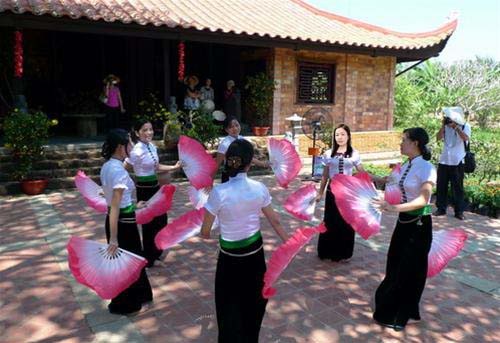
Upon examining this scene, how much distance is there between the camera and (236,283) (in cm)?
276

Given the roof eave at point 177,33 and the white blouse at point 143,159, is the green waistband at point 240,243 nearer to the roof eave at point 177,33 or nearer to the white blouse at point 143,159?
the white blouse at point 143,159

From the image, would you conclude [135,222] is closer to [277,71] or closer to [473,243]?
[473,243]

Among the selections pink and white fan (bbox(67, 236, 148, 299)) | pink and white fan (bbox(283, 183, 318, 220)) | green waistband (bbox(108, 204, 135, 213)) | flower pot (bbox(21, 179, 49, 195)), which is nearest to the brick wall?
flower pot (bbox(21, 179, 49, 195))

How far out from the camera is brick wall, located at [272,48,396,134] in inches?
504

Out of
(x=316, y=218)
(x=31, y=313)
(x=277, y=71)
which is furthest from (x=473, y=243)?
(x=277, y=71)

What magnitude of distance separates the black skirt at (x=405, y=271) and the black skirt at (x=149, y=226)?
2.31m

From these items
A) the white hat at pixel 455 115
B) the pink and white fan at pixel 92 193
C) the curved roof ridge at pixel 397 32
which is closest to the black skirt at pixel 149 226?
the pink and white fan at pixel 92 193

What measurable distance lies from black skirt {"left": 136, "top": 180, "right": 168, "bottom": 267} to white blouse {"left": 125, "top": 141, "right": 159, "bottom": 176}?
133 millimetres

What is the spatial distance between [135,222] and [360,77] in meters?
11.9

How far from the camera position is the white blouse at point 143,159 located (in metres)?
4.41

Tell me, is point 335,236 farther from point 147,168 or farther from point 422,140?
point 147,168

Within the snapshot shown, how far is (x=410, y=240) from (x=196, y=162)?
208cm

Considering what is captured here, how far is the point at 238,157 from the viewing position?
2572 mm

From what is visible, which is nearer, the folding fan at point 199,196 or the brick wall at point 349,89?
the folding fan at point 199,196
